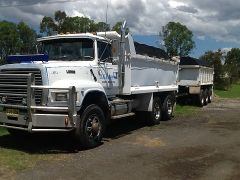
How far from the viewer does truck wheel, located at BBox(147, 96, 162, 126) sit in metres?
15.3

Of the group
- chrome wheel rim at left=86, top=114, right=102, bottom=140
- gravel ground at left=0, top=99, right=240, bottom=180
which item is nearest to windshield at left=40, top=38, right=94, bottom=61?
chrome wheel rim at left=86, top=114, right=102, bottom=140

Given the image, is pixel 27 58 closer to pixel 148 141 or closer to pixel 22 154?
pixel 22 154

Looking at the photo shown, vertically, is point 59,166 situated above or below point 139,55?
below

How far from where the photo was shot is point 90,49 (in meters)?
11.8

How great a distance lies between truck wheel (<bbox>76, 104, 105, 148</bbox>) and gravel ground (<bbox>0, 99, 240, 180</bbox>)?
0.71ft

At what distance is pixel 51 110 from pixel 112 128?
4937 mm

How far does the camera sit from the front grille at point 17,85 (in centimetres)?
1011

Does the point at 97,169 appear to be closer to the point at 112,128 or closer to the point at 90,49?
the point at 90,49

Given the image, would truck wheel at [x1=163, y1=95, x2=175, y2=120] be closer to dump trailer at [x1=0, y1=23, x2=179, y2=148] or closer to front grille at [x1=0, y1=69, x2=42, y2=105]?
dump trailer at [x1=0, y1=23, x2=179, y2=148]

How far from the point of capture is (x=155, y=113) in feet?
51.7

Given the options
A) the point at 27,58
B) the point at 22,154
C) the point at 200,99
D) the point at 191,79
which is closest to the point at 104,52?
the point at 27,58

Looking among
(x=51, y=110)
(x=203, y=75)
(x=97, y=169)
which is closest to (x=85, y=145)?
(x=51, y=110)

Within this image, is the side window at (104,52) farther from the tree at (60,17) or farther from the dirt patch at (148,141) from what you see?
the tree at (60,17)

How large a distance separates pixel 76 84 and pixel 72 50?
5.73ft
